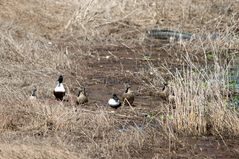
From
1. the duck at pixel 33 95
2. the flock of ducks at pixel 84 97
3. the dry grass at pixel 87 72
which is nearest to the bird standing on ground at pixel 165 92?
the dry grass at pixel 87 72

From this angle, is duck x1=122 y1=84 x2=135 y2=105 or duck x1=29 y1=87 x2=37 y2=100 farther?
duck x1=122 y1=84 x2=135 y2=105

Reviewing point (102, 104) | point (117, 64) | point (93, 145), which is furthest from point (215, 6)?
point (93, 145)

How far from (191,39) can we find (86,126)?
8.15 metres

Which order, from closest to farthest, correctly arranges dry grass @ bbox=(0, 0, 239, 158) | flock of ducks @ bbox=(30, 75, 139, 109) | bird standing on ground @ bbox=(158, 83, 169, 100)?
dry grass @ bbox=(0, 0, 239, 158)
flock of ducks @ bbox=(30, 75, 139, 109)
bird standing on ground @ bbox=(158, 83, 169, 100)

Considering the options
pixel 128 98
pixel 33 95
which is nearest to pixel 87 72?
pixel 128 98

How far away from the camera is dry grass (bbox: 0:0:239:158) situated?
27.6 feet

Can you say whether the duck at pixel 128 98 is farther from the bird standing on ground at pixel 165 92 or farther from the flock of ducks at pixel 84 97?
the bird standing on ground at pixel 165 92

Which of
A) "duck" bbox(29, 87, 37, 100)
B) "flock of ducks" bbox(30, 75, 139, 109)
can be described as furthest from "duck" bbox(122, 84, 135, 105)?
"duck" bbox(29, 87, 37, 100)

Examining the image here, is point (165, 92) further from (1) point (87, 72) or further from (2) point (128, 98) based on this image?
(1) point (87, 72)

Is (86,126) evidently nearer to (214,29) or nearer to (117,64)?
(117,64)

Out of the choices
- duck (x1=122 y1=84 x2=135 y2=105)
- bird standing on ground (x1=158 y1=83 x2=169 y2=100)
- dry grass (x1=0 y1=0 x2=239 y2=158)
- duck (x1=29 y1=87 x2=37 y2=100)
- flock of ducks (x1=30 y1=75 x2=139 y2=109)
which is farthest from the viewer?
bird standing on ground (x1=158 y1=83 x2=169 y2=100)

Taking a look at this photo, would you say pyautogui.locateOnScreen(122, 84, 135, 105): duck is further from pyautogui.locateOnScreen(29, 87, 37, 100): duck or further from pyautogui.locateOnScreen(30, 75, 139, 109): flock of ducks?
pyautogui.locateOnScreen(29, 87, 37, 100): duck

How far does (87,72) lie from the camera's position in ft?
47.1

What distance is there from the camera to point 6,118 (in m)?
9.05
